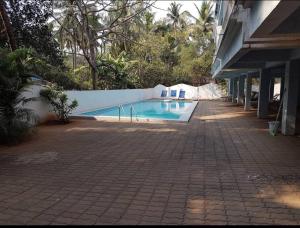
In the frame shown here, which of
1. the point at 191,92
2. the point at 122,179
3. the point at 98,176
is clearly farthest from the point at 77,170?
the point at 191,92

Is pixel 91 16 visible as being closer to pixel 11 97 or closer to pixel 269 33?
pixel 11 97

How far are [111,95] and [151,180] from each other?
1718 cm

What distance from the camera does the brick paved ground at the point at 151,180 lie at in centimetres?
404

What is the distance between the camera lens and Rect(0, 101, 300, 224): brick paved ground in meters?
4.04

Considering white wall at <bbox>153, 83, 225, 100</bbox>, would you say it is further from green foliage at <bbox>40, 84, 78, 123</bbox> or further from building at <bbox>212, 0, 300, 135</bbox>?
green foliage at <bbox>40, 84, 78, 123</bbox>

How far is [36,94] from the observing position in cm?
1238

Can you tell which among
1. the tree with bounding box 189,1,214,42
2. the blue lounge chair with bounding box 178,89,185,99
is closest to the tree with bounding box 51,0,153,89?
the blue lounge chair with bounding box 178,89,185,99

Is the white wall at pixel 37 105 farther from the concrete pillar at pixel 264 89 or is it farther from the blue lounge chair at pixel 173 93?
the blue lounge chair at pixel 173 93

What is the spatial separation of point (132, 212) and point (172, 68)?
35727 millimetres

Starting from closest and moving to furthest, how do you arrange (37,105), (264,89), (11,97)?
(11,97) < (37,105) < (264,89)

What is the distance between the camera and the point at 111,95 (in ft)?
73.0

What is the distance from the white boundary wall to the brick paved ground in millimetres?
3206

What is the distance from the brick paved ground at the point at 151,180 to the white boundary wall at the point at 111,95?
126 inches

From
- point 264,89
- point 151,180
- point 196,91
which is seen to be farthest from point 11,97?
point 196,91
